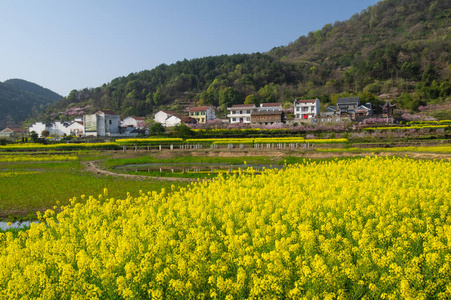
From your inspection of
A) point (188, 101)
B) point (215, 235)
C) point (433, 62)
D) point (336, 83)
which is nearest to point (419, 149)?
point (215, 235)

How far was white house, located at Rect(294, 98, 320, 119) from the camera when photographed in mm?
69625

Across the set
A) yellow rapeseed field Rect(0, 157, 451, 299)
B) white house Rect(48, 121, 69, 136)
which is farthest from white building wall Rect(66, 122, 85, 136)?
yellow rapeseed field Rect(0, 157, 451, 299)

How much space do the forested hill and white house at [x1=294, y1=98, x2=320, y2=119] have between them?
9.46m

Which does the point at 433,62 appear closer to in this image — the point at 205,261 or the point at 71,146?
the point at 71,146

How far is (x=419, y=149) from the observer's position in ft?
96.1

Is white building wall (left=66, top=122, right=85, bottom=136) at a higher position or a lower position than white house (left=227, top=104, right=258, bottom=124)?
lower

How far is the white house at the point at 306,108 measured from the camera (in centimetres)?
6962

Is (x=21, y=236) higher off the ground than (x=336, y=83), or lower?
lower

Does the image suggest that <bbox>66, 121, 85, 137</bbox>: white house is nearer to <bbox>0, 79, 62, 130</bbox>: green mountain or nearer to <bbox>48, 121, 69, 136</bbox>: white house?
<bbox>48, 121, 69, 136</bbox>: white house

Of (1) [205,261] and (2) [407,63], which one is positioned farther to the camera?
(2) [407,63]

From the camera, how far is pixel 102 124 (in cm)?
6838

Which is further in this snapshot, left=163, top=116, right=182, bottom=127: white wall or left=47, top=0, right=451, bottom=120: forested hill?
left=47, top=0, right=451, bottom=120: forested hill

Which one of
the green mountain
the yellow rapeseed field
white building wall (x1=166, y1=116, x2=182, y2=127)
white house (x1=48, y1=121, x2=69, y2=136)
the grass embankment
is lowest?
the grass embankment

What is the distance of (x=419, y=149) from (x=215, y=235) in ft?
96.1
